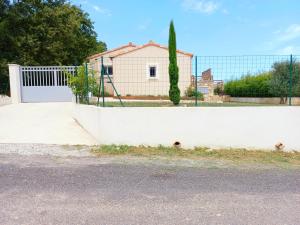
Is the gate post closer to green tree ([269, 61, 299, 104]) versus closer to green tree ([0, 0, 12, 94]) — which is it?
green tree ([0, 0, 12, 94])

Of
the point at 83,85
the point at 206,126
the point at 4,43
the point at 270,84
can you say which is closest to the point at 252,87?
the point at 270,84

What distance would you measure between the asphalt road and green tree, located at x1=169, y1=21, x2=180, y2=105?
4.92 m

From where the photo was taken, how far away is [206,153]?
23.8 feet

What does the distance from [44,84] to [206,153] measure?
1378cm

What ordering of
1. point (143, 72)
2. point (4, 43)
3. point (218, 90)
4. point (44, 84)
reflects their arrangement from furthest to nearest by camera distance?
point (4, 43)
point (44, 84)
point (143, 72)
point (218, 90)

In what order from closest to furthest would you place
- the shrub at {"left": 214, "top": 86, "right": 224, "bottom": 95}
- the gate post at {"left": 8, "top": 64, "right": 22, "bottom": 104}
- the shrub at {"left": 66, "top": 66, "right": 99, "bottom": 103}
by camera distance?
1. the shrub at {"left": 214, "top": 86, "right": 224, "bottom": 95}
2. the shrub at {"left": 66, "top": 66, "right": 99, "bottom": 103}
3. the gate post at {"left": 8, "top": 64, "right": 22, "bottom": 104}

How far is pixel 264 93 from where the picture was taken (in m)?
10.4

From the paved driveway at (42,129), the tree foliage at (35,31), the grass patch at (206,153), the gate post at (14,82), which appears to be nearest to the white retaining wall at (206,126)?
the grass patch at (206,153)

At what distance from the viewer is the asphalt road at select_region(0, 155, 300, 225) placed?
3.47 meters

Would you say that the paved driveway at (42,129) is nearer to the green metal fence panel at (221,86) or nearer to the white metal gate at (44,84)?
the green metal fence panel at (221,86)

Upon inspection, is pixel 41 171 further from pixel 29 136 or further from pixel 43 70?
pixel 43 70

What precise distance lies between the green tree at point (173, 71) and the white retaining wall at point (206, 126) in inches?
104

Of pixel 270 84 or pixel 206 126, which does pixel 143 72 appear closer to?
pixel 270 84

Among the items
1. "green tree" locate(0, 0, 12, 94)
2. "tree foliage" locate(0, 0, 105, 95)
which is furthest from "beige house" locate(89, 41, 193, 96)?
"green tree" locate(0, 0, 12, 94)
